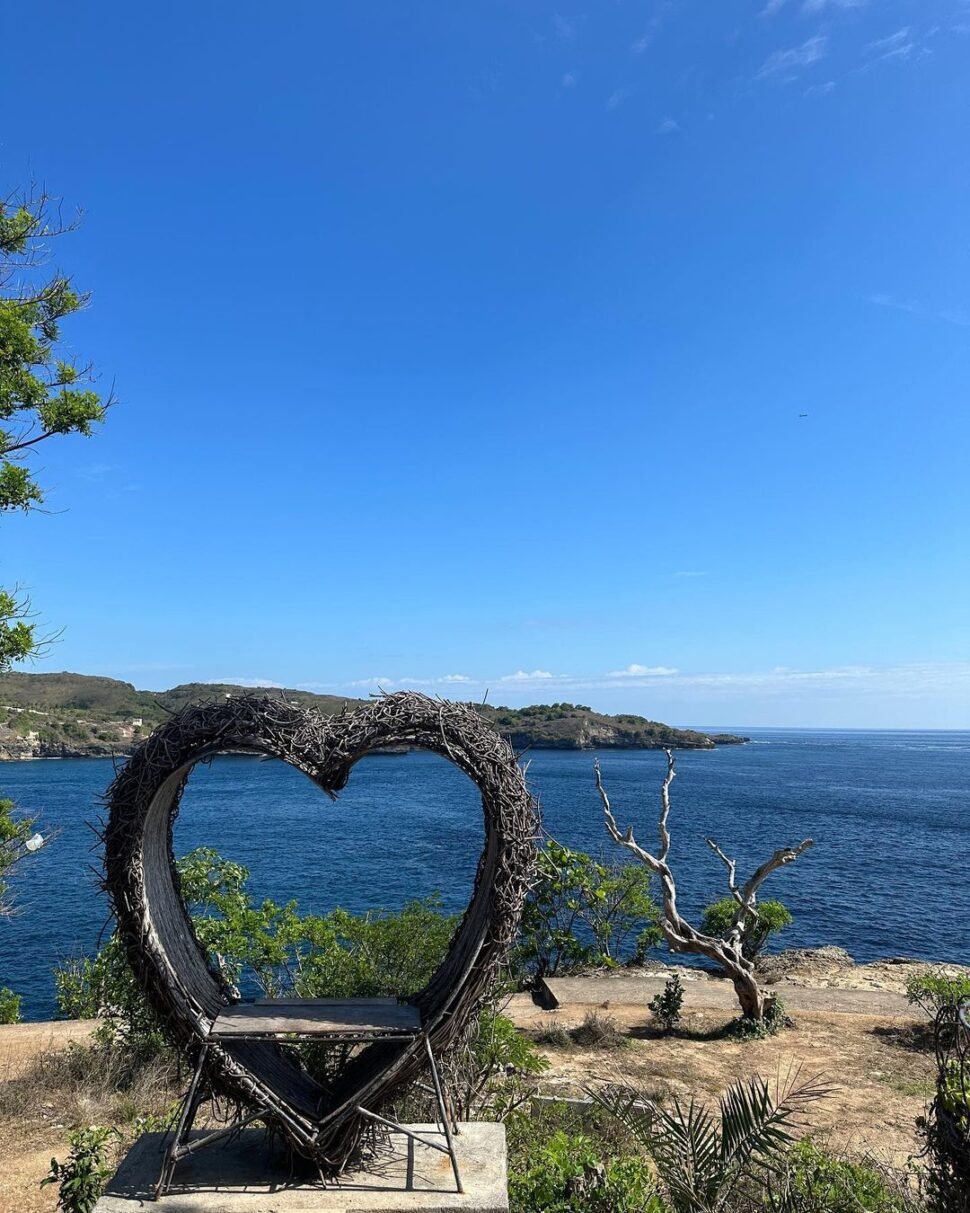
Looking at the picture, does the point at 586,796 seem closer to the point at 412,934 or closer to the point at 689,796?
the point at 689,796

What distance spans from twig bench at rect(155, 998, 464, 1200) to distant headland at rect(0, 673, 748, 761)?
6259 centimetres

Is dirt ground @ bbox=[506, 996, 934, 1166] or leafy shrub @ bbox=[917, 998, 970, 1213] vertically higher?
leafy shrub @ bbox=[917, 998, 970, 1213]

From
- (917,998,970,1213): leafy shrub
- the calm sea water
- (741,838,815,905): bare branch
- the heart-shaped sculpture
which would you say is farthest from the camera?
the calm sea water

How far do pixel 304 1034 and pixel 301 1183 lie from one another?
1087 millimetres

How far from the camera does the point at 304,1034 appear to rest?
5.12 meters

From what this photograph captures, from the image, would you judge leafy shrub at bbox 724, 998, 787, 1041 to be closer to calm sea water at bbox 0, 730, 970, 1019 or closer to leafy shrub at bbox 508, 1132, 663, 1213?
leafy shrub at bbox 508, 1132, 663, 1213

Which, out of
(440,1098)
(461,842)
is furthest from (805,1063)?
(461,842)

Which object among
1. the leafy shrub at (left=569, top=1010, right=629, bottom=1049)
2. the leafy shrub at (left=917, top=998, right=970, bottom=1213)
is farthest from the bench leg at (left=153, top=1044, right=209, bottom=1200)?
the leafy shrub at (left=569, top=1010, right=629, bottom=1049)

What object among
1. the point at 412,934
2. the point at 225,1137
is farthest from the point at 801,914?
the point at 225,1137

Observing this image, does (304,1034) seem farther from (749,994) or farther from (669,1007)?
(749,994)

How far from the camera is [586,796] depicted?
65.2 metres

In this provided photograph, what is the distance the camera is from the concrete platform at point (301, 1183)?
4965 mm

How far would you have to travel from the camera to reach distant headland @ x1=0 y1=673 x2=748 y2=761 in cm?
9738

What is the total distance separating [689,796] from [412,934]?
63653mm
